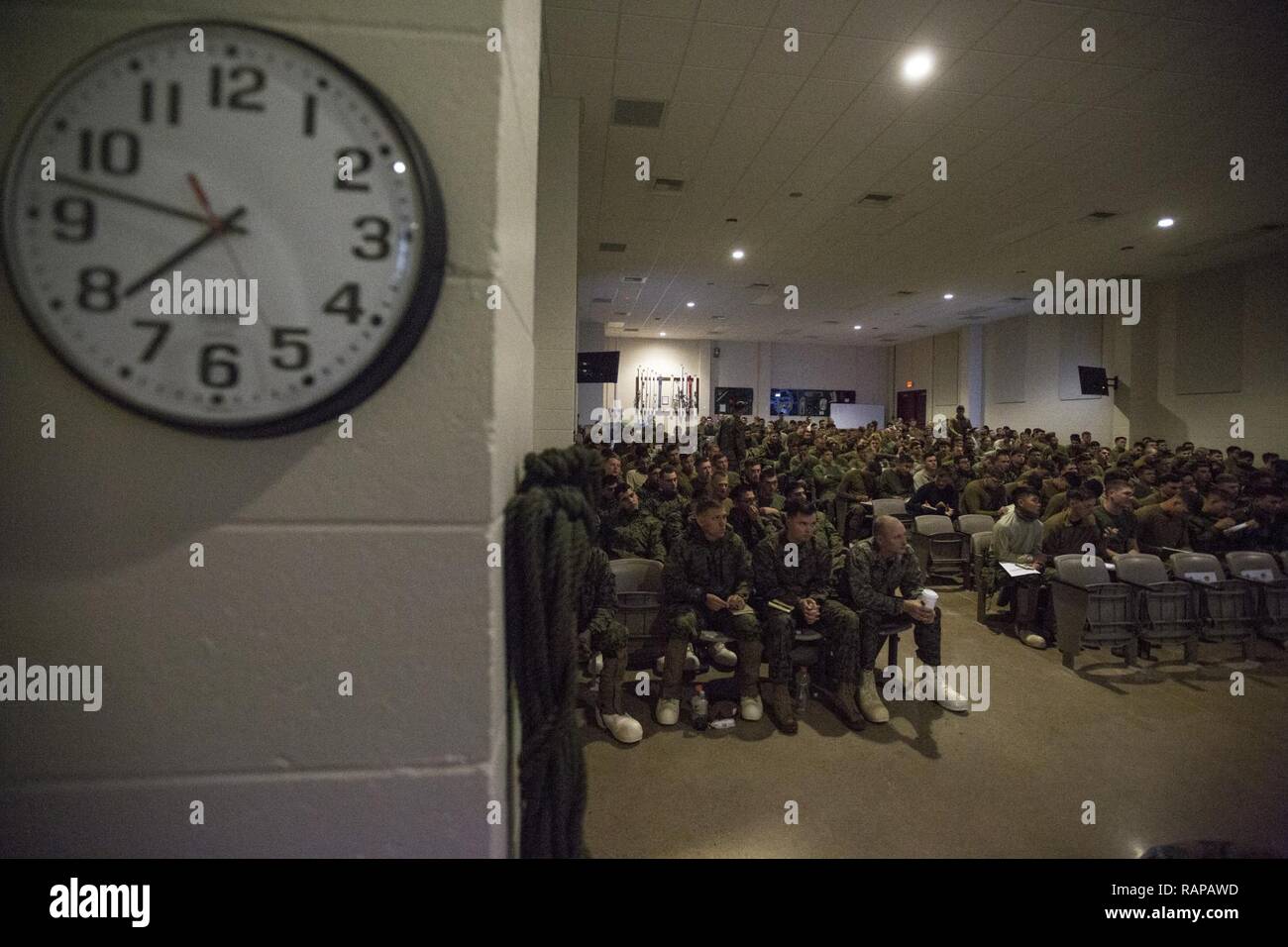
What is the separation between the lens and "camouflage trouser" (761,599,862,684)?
11.8ft

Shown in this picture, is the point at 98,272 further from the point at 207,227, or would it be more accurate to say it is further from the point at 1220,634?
the point at 1220,634

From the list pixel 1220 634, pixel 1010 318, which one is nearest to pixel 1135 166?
pixel 1220 634

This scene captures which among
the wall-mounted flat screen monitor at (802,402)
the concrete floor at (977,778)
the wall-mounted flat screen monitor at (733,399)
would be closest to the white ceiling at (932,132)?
the concrete floor at (977,778)

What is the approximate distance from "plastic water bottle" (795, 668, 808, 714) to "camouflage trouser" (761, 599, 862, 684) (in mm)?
112

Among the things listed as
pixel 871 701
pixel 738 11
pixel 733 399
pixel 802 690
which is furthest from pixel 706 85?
pixel 733 399

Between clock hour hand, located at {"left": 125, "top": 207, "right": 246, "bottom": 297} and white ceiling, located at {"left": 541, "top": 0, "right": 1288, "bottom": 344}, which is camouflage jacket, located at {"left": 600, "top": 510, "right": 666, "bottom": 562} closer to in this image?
white ceiling, located at {"left": 541, "top": 0, "right": 1288, "bottom": 344}

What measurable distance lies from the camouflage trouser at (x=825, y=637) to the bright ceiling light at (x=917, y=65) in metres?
4.02

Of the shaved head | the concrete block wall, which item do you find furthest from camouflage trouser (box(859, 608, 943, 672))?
the concrete block wall

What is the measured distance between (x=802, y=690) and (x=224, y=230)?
3690 millimetres

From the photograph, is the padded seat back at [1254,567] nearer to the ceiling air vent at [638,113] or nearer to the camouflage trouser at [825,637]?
the camouflage trouser at [825,637]

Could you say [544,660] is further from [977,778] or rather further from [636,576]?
[636,576]

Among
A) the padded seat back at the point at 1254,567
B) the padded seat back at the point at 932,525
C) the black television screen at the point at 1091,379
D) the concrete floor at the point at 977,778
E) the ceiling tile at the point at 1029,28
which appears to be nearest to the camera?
the concrete floor at the point at 977,778

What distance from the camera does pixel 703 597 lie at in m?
3.82

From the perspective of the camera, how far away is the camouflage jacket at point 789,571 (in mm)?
4031
